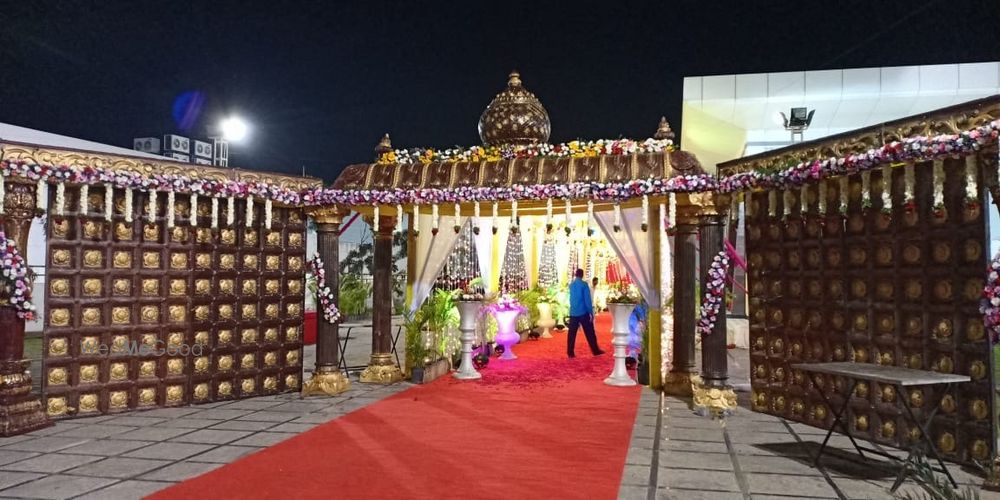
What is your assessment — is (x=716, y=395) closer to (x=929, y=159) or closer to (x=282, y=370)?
(x=929, y=159)

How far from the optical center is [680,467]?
16.8 ft

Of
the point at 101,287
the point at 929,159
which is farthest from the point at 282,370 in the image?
the point at 929,159

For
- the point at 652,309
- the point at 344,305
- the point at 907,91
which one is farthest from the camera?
the point at 344,305

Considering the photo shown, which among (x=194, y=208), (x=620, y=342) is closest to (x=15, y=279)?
(x=194, y=208)

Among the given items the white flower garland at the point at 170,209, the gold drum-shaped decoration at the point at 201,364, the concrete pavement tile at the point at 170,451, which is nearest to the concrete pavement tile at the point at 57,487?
the concrete pavement tile at the point at 170,451

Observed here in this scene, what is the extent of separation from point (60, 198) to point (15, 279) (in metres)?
0.94

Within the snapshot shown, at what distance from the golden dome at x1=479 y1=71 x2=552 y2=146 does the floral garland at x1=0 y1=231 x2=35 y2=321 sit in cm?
583

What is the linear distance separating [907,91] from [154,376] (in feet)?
54.5

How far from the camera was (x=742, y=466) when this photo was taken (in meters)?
5.16

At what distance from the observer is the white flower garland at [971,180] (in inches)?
201

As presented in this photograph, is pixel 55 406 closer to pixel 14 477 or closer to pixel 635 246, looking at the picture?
pixel 14 477

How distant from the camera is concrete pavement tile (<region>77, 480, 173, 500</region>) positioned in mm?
4340

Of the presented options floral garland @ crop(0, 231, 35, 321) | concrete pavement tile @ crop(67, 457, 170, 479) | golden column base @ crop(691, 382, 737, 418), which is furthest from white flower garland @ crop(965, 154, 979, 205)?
floral garland @ crop(0, 231, 35, 321)

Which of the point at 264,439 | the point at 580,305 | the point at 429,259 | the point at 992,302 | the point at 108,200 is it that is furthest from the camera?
the point at 580,305
